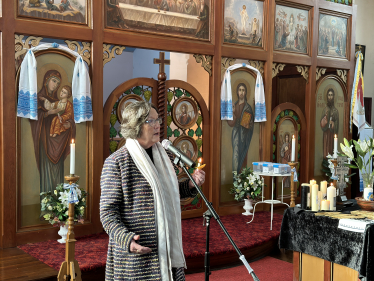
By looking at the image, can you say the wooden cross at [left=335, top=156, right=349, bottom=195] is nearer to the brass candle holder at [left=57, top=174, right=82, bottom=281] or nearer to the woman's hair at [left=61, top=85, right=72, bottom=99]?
the brass candle holder at [left=57, top=174, right=82, bottom=281]

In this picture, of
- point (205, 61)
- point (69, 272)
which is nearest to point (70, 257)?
point (69, 272)

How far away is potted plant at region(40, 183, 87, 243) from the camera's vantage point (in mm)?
5293

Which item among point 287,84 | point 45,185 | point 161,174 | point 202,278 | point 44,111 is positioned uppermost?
point 287,84

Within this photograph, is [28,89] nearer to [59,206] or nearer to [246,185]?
[59,206]

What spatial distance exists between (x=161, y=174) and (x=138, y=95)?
12.5 ft

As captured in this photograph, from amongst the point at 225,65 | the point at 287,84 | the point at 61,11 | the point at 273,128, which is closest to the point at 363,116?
the point at 287,84

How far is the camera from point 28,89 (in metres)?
5.38

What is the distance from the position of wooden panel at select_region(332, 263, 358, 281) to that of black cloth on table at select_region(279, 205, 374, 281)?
10 centimetres

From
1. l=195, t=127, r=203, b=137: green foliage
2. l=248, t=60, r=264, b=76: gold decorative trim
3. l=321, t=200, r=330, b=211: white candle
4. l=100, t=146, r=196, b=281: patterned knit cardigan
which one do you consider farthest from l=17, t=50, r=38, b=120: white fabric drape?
l=248, t=60, r=264, b=76: gold decorative trim

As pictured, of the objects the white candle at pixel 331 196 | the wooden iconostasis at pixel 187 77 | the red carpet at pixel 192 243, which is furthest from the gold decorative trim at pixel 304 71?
the white candle at pixel 331 196

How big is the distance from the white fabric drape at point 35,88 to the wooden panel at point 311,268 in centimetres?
326

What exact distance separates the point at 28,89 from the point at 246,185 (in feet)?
11.9

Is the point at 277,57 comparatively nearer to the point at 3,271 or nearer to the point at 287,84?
the point at 287,84

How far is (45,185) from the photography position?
557 centimetres
